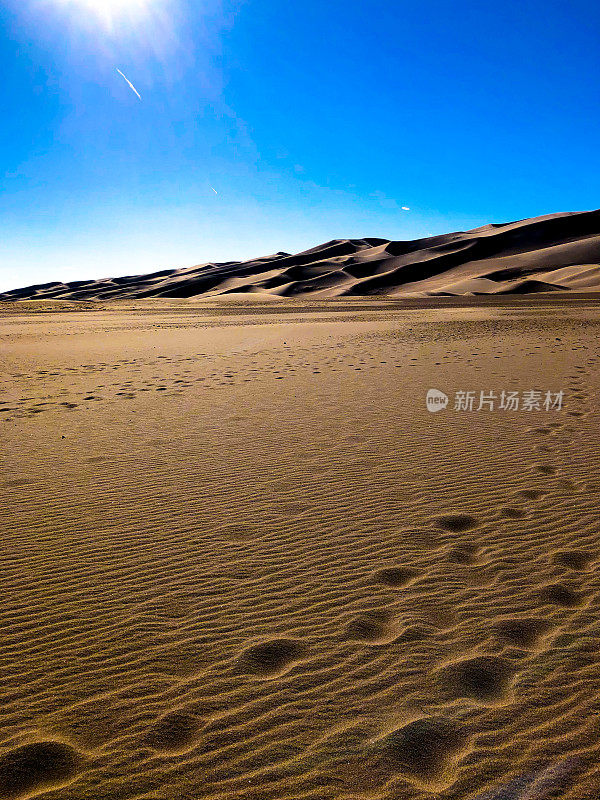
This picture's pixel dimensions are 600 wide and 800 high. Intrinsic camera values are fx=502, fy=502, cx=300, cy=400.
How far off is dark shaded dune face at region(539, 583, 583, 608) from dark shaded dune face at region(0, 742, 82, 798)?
124 inches

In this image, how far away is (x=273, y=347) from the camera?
1933 centimetres

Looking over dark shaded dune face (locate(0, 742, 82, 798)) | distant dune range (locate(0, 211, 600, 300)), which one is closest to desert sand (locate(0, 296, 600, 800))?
dark shaded dune face (locate(0, 742, 82, 798))

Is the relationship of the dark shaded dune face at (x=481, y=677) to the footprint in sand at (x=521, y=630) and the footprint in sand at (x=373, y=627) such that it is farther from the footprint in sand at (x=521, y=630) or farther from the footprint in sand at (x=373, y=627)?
the footprint in sand at (x=373, y=627)

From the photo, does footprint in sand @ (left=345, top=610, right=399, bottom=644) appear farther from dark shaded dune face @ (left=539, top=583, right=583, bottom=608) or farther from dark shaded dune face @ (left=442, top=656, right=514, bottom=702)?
dark shaded dune face @ (left=539, top=583, right=583, bottom=608)

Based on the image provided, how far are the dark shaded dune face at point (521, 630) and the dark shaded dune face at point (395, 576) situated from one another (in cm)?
76

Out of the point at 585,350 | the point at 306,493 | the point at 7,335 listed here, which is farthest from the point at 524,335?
the point at 7,335

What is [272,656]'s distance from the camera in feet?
10.5

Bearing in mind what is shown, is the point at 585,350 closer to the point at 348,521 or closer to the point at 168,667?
the point at 348,521

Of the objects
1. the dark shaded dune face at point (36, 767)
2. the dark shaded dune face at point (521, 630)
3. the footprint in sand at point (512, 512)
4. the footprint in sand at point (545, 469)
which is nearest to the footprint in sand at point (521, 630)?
the dark shaded dune face at point (521, 630)

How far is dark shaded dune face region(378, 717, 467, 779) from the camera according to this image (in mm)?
2434

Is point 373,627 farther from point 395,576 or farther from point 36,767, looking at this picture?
point 36,767

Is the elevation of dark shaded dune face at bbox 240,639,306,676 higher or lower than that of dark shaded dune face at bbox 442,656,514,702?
higher

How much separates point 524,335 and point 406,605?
19435 millimetres

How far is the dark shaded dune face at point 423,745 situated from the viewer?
243cm
